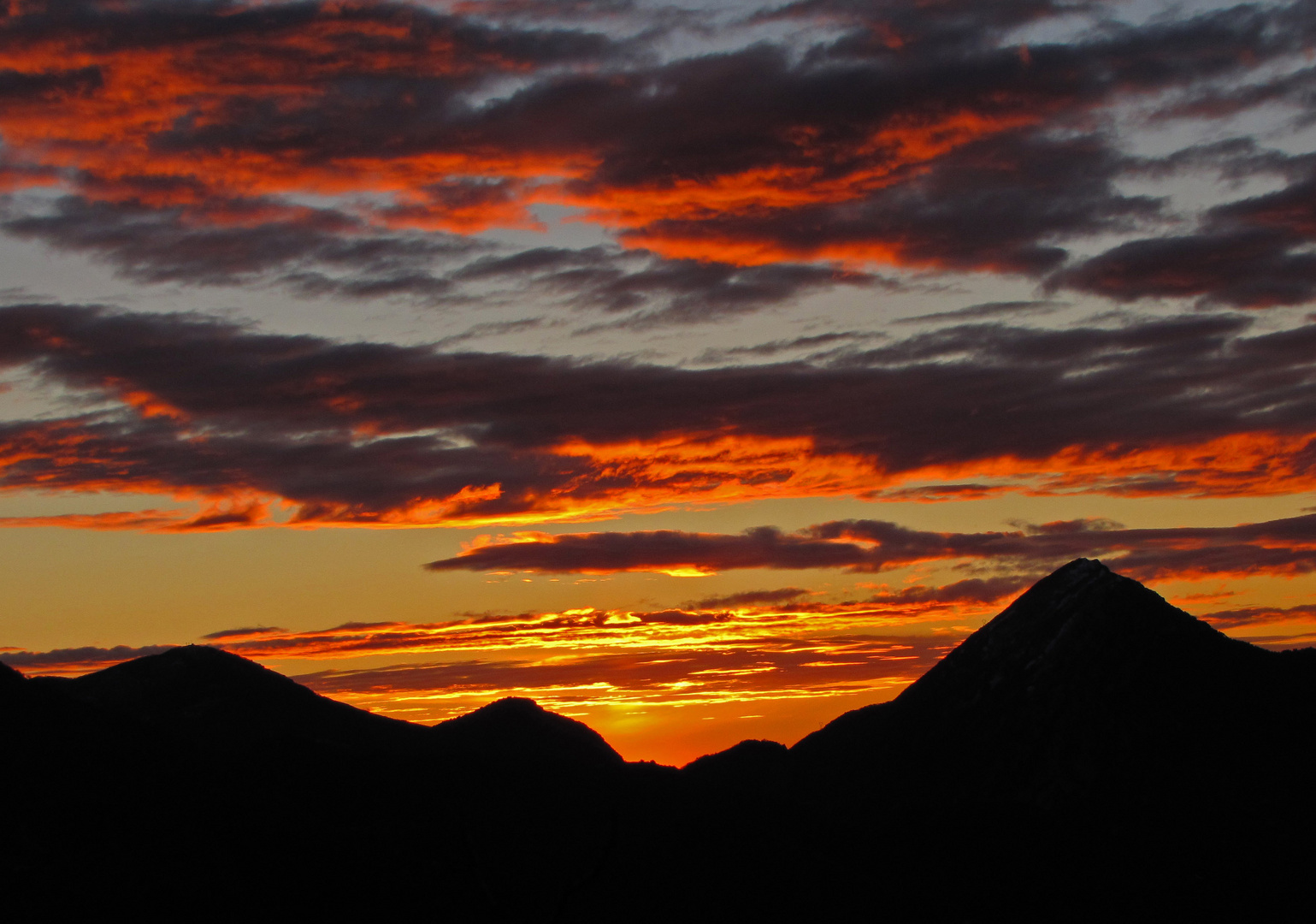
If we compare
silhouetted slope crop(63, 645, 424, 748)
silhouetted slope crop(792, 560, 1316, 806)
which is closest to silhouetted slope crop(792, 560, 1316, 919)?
silhouetted slope crop(792, 560, 1316, 806)

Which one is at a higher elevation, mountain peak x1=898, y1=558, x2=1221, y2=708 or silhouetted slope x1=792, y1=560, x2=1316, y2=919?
mountain peak x1=898, y1=558, x2=1221, y2=708

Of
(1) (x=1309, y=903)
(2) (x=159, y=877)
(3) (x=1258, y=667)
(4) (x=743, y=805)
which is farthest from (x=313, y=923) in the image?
(3) (x=1258, y=667)

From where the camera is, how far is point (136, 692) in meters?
150

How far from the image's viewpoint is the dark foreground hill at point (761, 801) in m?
111

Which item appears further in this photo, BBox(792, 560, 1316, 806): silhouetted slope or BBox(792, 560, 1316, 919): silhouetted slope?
BBox(792, 560, 1316, 806): silhouetted slope

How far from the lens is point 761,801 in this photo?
15500 cm

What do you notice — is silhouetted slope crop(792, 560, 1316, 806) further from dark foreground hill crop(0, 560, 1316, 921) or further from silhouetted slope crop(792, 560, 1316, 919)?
dark foreground hill crop(0, 560, 1316, 921)

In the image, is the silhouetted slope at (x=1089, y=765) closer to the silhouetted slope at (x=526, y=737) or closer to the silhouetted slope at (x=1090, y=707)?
the silhouetted slope at (x=1090, y=707)

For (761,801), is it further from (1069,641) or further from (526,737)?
(1069,641)

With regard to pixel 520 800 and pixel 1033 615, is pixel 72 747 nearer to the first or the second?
pixel 520 800

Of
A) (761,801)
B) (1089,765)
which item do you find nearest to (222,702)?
(761,801)

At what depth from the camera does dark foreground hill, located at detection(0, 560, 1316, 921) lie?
111312mm

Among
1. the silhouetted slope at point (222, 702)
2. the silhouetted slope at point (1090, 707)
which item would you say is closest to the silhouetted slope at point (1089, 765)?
the silhouetted slope at point (1090, 707)

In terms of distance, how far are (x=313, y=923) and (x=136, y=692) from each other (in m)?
59.1
